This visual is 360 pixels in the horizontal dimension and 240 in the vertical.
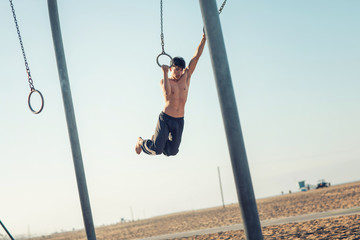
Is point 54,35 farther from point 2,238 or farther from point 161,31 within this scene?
point 2,238

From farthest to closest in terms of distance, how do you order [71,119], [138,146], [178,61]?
[138,146]
[71,119]
[178,61]

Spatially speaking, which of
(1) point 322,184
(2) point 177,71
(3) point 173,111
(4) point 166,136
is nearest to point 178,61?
(2) point 177,71

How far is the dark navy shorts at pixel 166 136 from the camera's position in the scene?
6539mm

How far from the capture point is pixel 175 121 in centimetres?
657

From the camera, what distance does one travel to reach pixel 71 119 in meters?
6.36

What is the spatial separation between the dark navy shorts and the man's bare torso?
10cm

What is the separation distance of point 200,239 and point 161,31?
9.47 m

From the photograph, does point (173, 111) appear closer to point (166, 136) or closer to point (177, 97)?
point (177, 97)

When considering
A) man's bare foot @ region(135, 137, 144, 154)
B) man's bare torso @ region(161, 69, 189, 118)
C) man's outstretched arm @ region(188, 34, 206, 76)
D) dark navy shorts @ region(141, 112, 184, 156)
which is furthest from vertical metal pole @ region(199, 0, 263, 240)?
man's bare foot @ region(135, 137, 144, 154)

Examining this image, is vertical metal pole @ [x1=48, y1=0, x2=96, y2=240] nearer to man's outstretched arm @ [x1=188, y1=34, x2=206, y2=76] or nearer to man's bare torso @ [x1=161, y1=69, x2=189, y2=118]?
man's bare torso @ [x1=161, y1=69, x2=189, y2=118]

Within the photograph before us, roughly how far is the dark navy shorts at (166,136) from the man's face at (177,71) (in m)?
0.71

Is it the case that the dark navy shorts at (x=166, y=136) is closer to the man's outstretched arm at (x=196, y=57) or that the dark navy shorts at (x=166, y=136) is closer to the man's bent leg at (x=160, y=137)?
the man's bent leg at (x=160, y=137)

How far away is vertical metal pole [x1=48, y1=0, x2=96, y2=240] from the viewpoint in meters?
6.26

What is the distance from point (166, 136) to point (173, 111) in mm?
436
